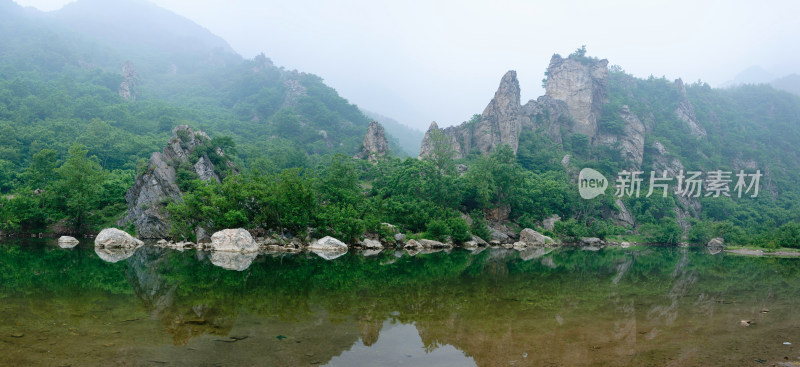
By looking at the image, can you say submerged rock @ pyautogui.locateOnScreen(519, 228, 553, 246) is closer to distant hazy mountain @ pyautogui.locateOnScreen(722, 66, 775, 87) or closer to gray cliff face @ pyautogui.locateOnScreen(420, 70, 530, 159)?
gray cliff face @ pyautogui.locateOnScreen(420, 70, 530, 159)

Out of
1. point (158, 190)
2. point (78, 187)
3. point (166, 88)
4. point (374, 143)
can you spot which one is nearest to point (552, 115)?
point (374, 143)

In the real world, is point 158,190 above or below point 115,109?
below

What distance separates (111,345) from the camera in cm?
577

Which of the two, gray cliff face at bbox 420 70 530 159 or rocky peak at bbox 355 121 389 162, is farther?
gray cliff face at bbox 420 70 530 159

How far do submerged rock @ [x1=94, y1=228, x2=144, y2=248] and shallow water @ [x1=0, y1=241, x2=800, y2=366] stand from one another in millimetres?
8508

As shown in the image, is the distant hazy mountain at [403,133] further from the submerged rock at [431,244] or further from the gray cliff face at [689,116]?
the submerged rock at [431,244]

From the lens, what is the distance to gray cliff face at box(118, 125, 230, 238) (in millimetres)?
27266

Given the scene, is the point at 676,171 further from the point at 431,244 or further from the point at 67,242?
the point at 67,242

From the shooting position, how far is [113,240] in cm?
2325

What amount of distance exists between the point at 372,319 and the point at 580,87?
232ft

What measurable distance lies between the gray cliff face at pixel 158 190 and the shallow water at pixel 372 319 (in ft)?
41.4

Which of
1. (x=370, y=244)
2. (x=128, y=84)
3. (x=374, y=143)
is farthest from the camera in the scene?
Result: (x=128, y=84)

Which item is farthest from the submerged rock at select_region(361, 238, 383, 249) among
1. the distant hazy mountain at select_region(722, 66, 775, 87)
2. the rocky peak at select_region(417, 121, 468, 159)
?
the distant hazy mountain at select_region(722, 66, 775, 87)

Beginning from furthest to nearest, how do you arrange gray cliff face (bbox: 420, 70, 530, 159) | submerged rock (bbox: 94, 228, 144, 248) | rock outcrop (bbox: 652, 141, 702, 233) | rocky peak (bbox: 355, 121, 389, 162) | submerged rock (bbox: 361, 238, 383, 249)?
gray cliff face (bbox: 420, 70, 530, 159), rock outcrop (bbox: 652, 141, 702, 233), rocky peak (bbox: 355, 121, 389, 162), submerged rock (bbox: 361, 238, 383, 249), submerged rock (bbox: 94, 228, 144, 248)
